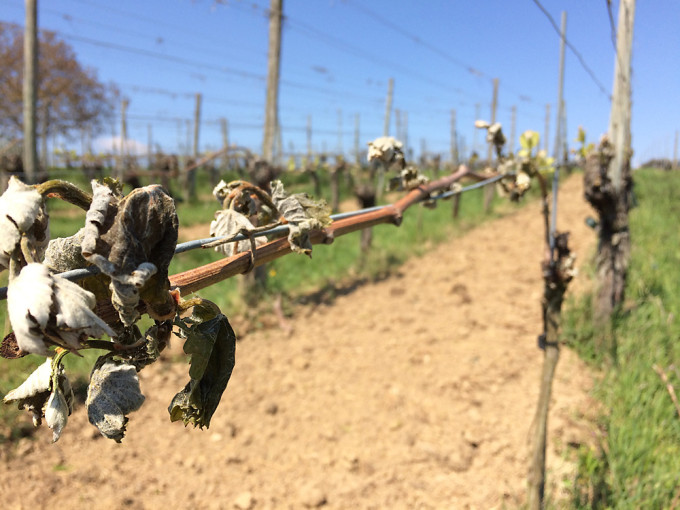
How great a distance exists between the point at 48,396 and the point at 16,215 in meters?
0.28

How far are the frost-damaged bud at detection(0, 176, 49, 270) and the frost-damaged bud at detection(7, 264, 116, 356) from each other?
0.03 meters

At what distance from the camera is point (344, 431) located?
301 centimetres

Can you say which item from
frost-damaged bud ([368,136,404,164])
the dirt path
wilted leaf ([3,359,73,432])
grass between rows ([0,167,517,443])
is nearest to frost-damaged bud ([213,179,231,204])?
wilted leaf ([3,359,73,432])

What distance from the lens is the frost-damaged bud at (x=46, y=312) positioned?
393 mm

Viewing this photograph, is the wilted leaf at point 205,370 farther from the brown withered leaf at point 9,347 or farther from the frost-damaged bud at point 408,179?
the frost-damaged bud at point 408,179

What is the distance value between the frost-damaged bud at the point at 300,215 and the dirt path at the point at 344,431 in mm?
1993

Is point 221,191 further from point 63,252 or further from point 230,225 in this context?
point 63,252

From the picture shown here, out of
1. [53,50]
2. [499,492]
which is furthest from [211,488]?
[53,50]

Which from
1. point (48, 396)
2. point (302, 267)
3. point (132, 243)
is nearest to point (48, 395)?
point (48, 396)

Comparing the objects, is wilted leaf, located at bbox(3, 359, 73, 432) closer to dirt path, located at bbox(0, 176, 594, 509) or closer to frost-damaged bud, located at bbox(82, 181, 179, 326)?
frost-damaged bud, located at bbox(82, 181, 179, 326)

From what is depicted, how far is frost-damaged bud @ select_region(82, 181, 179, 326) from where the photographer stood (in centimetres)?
46

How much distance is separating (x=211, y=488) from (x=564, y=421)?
2.14m

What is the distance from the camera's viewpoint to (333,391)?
138 inches

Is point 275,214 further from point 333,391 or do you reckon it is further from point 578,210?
point 578,210
